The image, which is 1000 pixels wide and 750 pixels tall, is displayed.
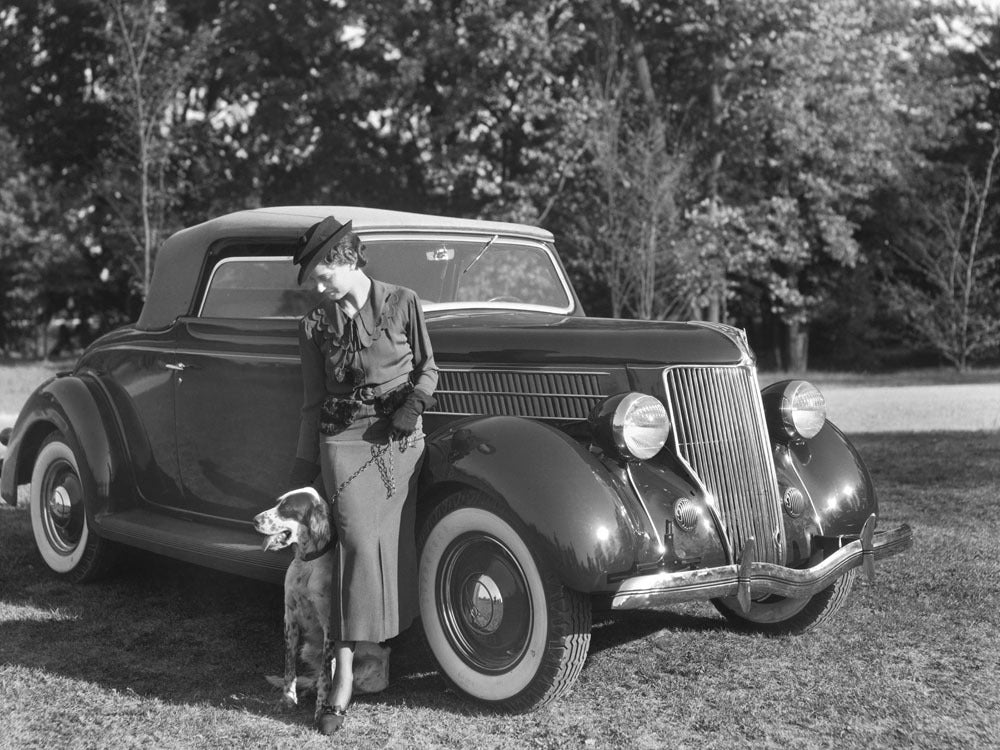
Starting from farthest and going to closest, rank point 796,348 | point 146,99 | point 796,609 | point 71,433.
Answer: point 796,348, point 146,99, point 71,433, point 796,609

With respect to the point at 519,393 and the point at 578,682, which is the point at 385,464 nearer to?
the point at 519,393

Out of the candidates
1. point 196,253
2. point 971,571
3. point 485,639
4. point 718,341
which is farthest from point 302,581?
point 971,571

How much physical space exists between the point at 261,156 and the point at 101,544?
21.6 metres

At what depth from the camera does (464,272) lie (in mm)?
5336

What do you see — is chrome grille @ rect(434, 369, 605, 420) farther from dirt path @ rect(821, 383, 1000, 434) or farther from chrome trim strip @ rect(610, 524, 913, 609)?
dirt path @ rect(821, 383, 1000, 434)

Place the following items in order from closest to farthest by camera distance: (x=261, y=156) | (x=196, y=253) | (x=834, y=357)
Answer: (x=196, y=253) < (x=261, y=156) < (x=834, y=357)

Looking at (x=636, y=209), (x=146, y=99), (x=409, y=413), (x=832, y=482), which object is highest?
(x=146, y=99)

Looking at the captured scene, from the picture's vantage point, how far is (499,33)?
21.6 metres

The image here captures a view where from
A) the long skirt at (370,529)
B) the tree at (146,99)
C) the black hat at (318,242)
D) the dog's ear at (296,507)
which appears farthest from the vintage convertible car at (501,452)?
the tree at (146,99)

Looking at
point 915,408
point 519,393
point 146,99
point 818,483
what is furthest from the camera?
point 146,99

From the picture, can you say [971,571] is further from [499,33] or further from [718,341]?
[499,33]

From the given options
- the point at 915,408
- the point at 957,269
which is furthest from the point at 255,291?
the point at 957,269

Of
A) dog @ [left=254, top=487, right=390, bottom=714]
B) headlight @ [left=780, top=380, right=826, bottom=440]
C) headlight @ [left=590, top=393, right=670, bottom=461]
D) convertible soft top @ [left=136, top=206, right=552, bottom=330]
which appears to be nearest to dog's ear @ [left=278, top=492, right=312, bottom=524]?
dog @ [left=254, top=487, right=390, bottom=714]

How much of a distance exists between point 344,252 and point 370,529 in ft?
3.28
